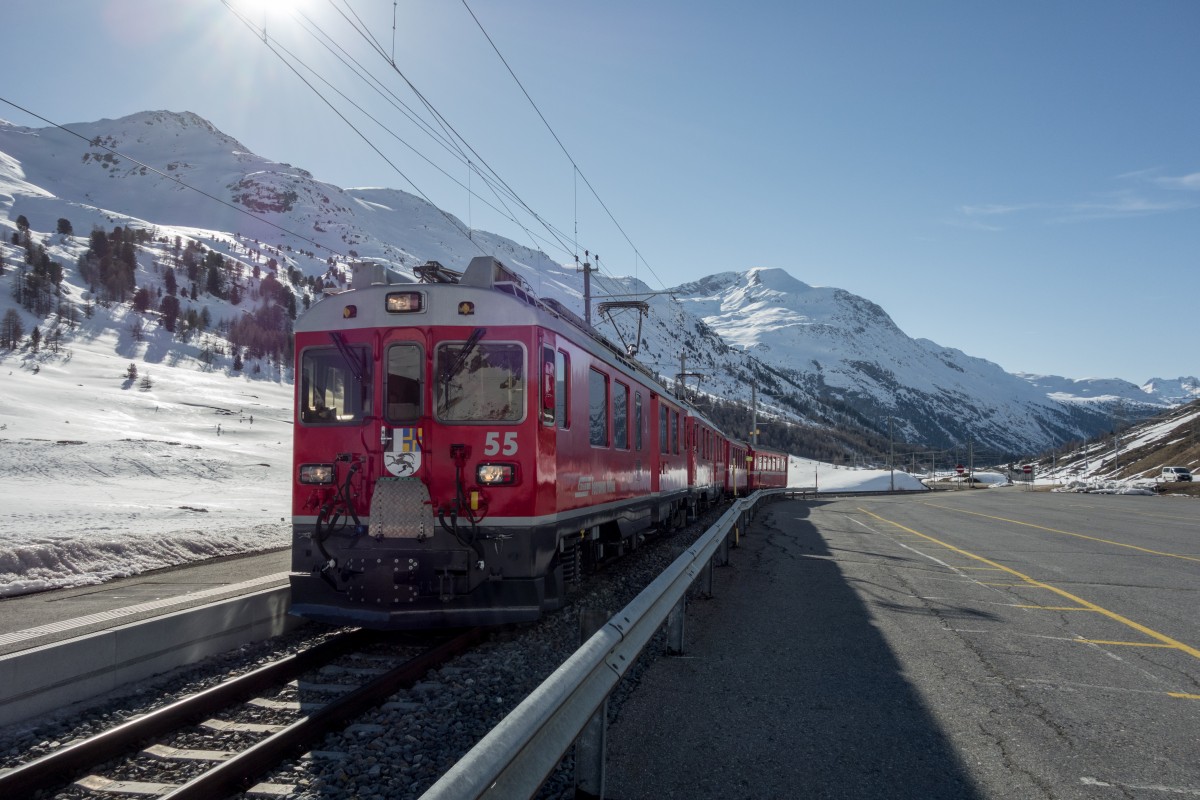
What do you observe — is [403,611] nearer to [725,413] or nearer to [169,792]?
[169,792]

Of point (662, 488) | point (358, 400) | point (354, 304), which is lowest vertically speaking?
point (662, 488)

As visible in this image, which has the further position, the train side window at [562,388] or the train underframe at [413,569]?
the train side window at [562,388]

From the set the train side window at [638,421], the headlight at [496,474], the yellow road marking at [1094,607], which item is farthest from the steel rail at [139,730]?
the yellow road marking at [1094,607]

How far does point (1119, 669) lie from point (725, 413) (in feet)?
502

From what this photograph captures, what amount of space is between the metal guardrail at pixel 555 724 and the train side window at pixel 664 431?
31.6ft

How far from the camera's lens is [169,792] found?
399 centimetres

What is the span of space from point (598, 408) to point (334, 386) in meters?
3.44

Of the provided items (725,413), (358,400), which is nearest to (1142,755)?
(358,400)

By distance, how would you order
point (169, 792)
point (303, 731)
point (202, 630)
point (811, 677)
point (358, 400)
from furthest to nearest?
point (358, 400)
point (202, 630)
point (811, 677)
point (303, 731)
point (169, 792)

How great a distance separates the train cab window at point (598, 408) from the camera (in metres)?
9.63

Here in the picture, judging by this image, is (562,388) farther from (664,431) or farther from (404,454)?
(664,431)

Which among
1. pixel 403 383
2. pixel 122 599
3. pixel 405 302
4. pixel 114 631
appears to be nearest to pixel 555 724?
pixel 114 631

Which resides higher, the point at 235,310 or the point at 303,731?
the point at 235,310

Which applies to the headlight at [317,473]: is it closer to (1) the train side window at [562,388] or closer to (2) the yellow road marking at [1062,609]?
(1) the train side window at [562,388]
